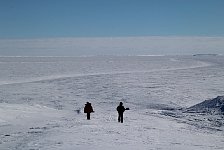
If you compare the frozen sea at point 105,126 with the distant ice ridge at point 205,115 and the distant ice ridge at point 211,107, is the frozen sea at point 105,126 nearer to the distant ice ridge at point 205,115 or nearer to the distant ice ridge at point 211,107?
the distant ice ridge at point 205,115

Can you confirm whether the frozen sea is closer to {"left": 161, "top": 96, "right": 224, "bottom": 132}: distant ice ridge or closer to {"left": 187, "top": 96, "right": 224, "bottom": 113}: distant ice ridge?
{"left": 161, "top": 96, "right": 224, "bottom": 132}: distant ice ridge

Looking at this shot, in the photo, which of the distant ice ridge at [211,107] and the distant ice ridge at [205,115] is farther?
the distant ice ridge at [211,107]

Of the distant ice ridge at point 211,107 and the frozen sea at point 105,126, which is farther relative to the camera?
the distant ice ridge at point 211,107

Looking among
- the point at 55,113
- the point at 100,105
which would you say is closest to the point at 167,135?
the point at 55,113

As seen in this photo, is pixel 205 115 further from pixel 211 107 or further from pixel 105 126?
pixel 105 126

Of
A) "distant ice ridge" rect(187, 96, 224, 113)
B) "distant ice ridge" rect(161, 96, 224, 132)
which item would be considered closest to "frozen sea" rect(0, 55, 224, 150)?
"distant ice ridge" rect(161, 96, 224, 132)

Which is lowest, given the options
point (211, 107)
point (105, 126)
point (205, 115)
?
point (105, 126)

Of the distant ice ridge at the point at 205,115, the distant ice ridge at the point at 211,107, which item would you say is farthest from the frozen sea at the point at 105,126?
the distant ice ridge at the point at 211,107

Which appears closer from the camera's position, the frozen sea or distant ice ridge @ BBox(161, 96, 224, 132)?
the frozen sea

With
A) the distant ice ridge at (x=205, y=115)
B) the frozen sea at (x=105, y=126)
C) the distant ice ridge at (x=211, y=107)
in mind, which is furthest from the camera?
the distant ice ridge at (x=211, y=107)

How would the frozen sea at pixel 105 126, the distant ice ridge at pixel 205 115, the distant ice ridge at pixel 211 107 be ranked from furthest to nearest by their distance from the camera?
the distant ice ridge at pixel 211 107 → the distant ice ridge at pixel 205 115 → the frozen sea at pixel 105 126

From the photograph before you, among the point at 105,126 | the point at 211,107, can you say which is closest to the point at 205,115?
the point at 211,107

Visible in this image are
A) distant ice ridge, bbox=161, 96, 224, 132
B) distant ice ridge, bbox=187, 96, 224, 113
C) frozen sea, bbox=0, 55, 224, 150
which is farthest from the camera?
distant ice ridge, bbox=187, 96, 224, 113

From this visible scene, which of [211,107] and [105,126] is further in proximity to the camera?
[211,107]
